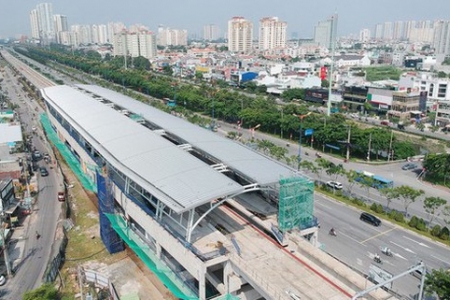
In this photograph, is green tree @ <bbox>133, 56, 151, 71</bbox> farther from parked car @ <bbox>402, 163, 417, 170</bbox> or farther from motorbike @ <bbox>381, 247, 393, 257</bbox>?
motorbike @ <bbox>381, 247, 393, 257</bbox>

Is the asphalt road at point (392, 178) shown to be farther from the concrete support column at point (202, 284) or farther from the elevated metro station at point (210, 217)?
the concrete support column at point (202, 284)

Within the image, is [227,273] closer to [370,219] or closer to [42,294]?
[42,294]

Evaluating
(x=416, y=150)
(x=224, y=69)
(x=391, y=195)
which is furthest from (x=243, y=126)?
(x=224, y=69)

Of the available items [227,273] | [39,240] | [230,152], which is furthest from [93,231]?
[227,273]

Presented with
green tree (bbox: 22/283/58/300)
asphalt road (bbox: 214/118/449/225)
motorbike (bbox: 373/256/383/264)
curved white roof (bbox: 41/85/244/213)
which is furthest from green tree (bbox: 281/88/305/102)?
green tree (bbox: 22/283/58/300)

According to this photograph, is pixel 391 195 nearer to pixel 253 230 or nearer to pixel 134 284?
pixel 253 230

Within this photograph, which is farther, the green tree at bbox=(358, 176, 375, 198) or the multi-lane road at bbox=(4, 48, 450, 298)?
the green tree at bbox=(358, 176, 375, 198)

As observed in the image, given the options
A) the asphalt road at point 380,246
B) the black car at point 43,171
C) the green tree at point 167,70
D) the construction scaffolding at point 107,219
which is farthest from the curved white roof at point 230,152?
the green tree at point 167,70
